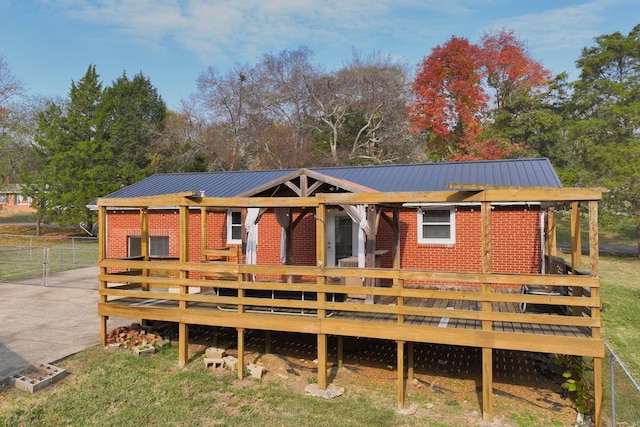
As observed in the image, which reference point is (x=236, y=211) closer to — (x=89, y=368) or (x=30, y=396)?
(x=89, y=368)

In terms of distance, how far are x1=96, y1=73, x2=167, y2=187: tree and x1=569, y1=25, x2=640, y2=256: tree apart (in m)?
29.3

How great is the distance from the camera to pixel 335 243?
1271 centimetres

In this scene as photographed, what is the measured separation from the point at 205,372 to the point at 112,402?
1.75 metres

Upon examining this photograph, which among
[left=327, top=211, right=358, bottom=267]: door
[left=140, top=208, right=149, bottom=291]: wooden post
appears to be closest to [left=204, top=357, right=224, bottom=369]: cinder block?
[left=140, top=208, right=149, bottom=291]: wooden post

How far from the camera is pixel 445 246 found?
1199 centimetres

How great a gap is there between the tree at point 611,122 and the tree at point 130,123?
96.1 feet

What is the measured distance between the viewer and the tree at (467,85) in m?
27.6

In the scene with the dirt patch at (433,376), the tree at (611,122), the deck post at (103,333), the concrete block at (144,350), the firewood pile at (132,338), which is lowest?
the dirt patch at (433,376)

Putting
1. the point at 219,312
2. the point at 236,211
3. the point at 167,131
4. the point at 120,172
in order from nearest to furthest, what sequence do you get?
the point at 219,312, the point at 236,211, the point at 120,172, the point at 167,131

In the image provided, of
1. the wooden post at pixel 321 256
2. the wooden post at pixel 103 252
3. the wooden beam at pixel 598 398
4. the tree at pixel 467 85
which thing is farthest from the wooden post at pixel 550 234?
the tree at pixel 467 85

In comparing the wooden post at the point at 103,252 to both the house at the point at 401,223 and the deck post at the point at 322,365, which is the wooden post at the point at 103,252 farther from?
the deck post at the point at 322,365

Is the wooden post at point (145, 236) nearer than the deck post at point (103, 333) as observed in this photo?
No

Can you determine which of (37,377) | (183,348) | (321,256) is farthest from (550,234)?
(37,377)

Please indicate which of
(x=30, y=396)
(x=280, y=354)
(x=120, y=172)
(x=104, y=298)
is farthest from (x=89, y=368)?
(x=120, y=172)
